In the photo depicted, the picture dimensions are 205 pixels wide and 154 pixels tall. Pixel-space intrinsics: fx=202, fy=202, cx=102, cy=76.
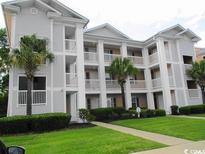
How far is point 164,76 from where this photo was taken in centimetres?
2619

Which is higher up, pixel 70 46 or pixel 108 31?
pixel 108 31

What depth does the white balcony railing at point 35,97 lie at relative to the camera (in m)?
17.7

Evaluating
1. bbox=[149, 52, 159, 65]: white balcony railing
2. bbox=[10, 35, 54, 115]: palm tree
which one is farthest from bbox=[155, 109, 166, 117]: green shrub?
bbox=[10, 35, 54, 115]: palm tree

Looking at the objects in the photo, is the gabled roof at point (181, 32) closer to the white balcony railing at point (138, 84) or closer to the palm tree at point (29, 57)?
the white balcony railing at point (138, 84)

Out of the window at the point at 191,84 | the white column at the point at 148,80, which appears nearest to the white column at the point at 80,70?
the white column at the point at 148,80

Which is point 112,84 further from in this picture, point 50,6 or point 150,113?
point 50,6

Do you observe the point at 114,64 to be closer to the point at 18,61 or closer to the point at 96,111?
the point at 96,111

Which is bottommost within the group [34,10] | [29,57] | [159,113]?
[159,113]

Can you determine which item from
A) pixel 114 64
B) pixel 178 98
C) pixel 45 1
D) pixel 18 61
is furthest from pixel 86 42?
pixel 178 98

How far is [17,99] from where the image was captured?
17.5 m

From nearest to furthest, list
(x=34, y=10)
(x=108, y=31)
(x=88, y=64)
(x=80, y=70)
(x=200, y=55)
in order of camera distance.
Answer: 1. (x=34, y=10)
2. (x=80, y=70)
3. (x=88, y=64)
4. (x=108, y=31)
5. (x=200, y=55)

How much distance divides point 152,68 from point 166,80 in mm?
4040

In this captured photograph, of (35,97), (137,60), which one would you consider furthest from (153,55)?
(35,97)

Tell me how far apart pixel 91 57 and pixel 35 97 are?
9.68 meters
